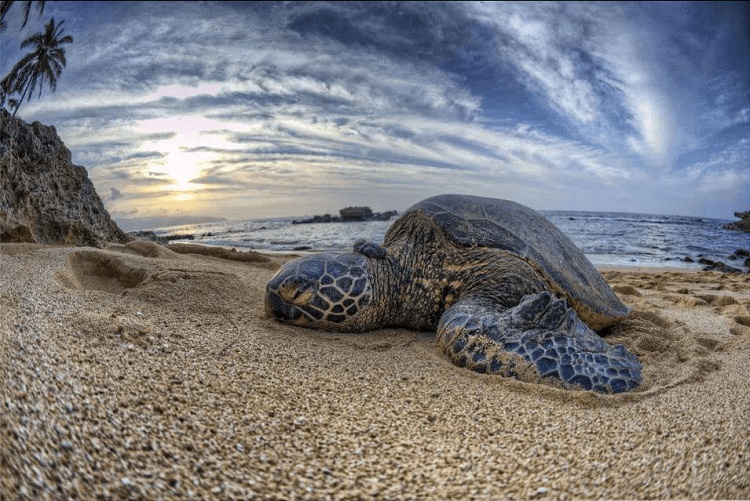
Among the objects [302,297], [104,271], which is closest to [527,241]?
[302,297]

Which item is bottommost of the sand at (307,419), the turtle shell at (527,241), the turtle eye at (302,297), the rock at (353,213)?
the sand at (307,419)

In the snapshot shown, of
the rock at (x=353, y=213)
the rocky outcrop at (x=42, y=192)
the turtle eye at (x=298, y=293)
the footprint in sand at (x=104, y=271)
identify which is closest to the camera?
the turtle eye at (x=298, y=293)

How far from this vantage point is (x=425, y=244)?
3992mm

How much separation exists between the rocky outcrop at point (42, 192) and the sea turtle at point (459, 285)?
396cm

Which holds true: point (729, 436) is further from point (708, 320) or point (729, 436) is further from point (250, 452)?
point (708, 320)

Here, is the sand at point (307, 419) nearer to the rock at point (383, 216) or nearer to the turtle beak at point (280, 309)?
the turtle beak at point (280, 309)

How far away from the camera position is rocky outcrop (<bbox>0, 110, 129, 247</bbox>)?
499 centimetres

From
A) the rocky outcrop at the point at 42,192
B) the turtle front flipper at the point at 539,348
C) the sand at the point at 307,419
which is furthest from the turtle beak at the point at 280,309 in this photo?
the rocky outcrop at the point at 42,192

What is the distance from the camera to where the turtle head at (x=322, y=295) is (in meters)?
3.42

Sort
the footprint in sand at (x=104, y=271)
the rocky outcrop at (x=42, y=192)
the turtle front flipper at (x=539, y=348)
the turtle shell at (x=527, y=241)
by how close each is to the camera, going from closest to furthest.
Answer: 1. the turtle front flipper at (x=539, y=348)
2. the turtle shell at (x=527, y=241)
3. the footprint in sand at (x=104, y=271)
4. the rocky outcrop at (x=42, y=192)

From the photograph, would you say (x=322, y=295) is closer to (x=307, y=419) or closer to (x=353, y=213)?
(x=307, y=419)

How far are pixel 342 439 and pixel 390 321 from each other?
222 centimetres

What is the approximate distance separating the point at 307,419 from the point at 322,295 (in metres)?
1.74

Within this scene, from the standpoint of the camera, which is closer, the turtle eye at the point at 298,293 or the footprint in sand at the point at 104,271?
the turtle eye at the point at 298,293
